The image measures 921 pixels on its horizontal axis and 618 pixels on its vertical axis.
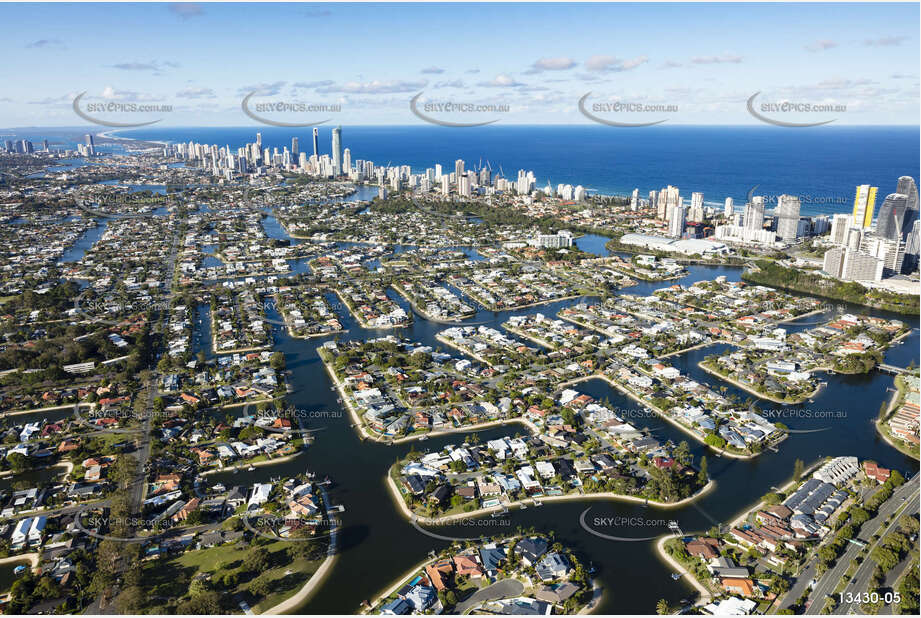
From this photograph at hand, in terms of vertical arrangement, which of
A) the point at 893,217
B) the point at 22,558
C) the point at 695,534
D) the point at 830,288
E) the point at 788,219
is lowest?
the point at 22,558

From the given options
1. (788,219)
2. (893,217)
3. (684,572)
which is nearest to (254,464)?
(684,572)

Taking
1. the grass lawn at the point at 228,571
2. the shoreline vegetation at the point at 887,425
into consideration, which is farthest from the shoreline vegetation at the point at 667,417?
the grass lawn at the point at 228,571

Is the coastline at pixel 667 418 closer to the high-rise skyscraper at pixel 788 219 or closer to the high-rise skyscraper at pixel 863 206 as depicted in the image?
the high-rise skyscraper at pixel 788 219

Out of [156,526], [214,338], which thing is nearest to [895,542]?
[156,526]

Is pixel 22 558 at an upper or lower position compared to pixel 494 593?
lower

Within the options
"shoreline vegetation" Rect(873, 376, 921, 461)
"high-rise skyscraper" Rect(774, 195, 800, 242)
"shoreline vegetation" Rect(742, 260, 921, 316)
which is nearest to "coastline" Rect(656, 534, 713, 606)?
"shoreline vegetation" Rect(873, 376, 921, 461)

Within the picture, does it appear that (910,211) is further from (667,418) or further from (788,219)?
(667,418)

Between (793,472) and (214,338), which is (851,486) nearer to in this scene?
(793,472)
